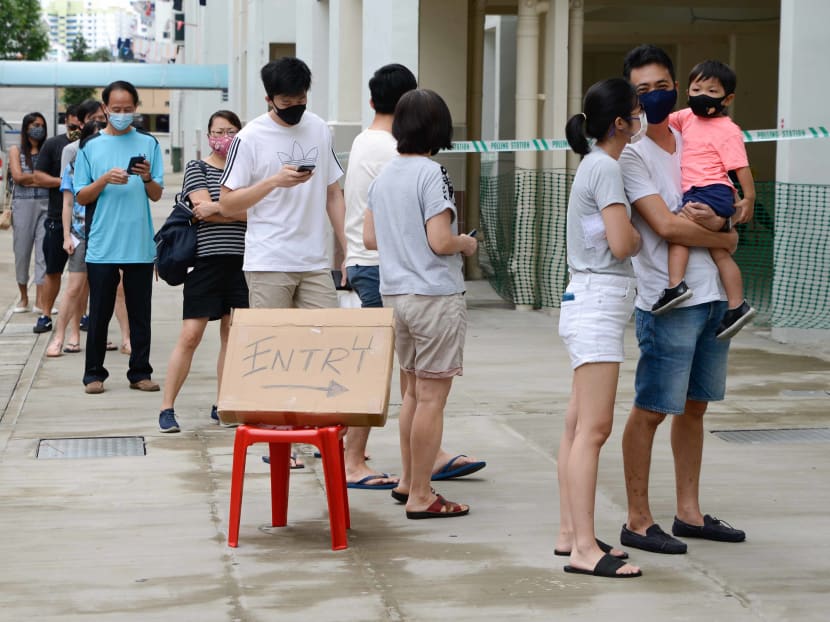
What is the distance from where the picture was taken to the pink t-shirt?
536 cm

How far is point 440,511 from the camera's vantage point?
5992mm

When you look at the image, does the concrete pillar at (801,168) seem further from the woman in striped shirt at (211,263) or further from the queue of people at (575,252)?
A: the queue of people at (575,252)

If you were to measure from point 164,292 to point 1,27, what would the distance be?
5074cm

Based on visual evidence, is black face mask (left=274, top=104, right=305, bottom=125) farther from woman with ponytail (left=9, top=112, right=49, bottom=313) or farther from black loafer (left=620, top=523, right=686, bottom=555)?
woman with ponytail (left=9, top=112, right=49, bottom=313)

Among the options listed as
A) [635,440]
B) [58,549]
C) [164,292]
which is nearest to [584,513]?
[635,440]

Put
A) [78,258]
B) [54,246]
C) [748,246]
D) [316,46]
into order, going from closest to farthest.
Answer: [78,258] < [54,246] < [748,246] < [316,46]

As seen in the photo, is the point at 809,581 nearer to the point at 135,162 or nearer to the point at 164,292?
the point at 135,162

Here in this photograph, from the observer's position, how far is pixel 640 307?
17.9ft

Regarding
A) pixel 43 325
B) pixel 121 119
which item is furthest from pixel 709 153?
pixel 43 325

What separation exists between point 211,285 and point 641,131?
3.35 metres

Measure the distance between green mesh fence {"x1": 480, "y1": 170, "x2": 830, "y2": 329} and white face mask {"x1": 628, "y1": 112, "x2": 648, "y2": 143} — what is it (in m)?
6.91

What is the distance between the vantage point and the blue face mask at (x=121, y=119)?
8.88 meters

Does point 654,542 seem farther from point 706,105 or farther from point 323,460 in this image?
point 706,105

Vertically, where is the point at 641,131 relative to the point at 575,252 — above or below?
above
